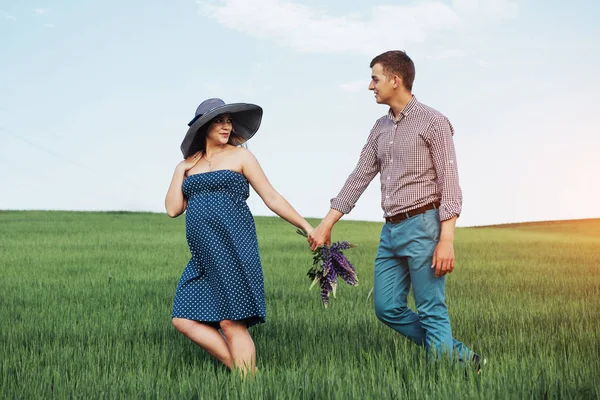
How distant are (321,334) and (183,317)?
1.89 meters

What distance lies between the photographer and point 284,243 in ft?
66.9

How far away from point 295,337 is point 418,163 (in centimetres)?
218

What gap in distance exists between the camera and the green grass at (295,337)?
418 centimetres

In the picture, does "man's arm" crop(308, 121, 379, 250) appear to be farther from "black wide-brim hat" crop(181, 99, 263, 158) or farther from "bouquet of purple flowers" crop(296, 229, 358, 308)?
"black wide-brim hat" crop(181, 99, 263, 158)

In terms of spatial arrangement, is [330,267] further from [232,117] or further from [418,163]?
[232,117]

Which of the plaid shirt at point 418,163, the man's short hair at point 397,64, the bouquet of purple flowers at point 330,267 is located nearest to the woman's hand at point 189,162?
the bouquet of purple flowers at point 330,267

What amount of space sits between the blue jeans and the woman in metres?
0.61

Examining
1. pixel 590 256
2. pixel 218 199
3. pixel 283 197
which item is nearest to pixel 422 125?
pixel 283 197

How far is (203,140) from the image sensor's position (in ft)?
16.0

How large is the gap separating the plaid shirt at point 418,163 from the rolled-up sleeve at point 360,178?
16cm

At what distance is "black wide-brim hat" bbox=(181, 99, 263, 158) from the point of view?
4602mm

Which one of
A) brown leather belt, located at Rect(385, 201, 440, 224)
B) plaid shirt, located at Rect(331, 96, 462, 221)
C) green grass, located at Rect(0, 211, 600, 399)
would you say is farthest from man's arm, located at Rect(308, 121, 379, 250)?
green grass, located at Rect(0, 211, 600, 399)

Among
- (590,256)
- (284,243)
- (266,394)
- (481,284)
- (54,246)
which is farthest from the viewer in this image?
(284,243)

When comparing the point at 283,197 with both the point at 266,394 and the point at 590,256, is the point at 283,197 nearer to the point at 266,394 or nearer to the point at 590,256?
the point at 266,394
